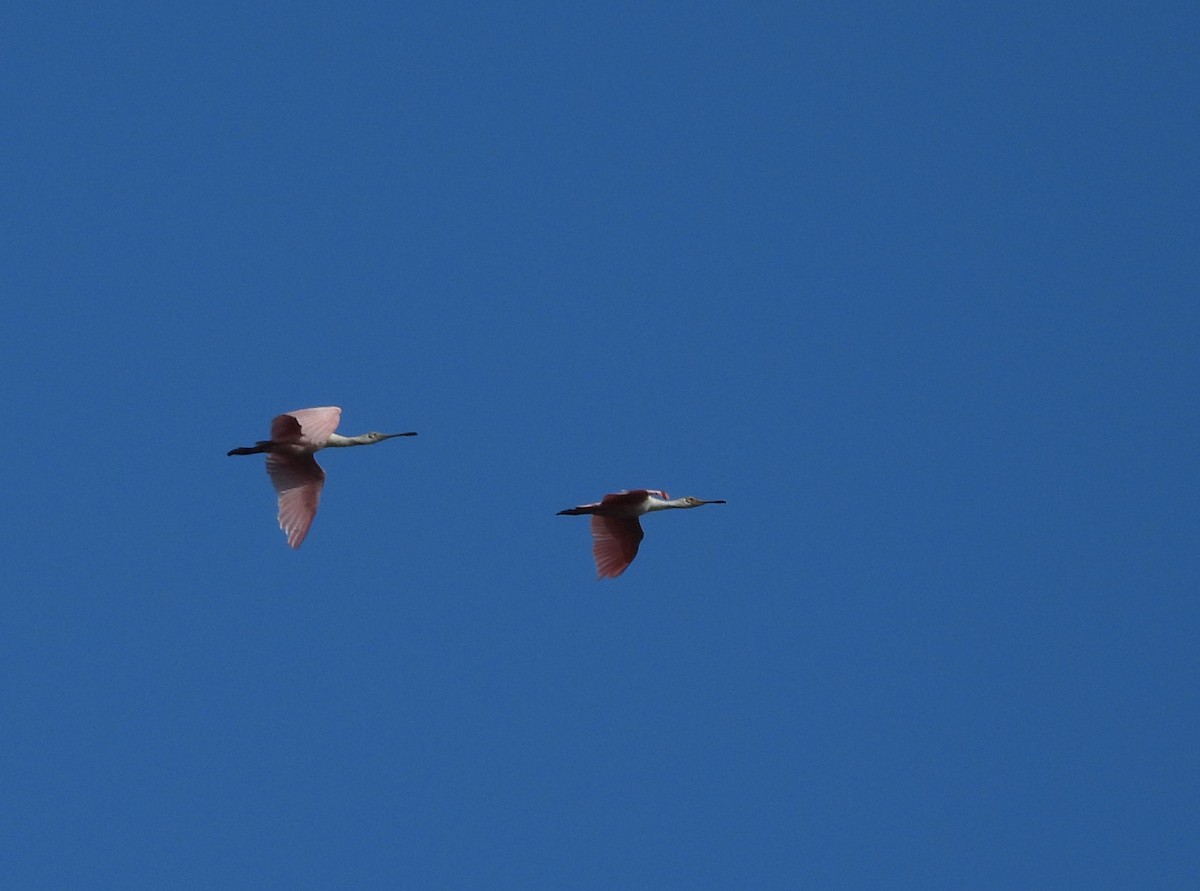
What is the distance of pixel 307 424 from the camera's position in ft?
75.9

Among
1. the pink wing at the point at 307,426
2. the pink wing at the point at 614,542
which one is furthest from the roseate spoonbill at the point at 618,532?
the pink wing at the point at 307,426

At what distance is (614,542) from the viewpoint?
2381cm

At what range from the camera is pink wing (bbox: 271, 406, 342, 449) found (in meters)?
23.1

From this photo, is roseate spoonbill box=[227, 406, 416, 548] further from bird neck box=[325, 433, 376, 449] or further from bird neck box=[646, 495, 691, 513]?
bird neck box=[646, 495, 691, 513]

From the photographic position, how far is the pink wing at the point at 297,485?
23344 millimetres

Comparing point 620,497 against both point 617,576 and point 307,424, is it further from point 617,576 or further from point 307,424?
point 307,424

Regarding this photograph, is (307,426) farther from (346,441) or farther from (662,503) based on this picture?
(662,503)

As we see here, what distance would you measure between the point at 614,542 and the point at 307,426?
11.1 feet

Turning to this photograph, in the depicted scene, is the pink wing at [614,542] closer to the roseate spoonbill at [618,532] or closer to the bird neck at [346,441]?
the roseate spoonbill at [618,532]

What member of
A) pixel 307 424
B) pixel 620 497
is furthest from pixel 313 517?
pixel 620 497

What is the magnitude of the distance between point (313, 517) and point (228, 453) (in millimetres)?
1073

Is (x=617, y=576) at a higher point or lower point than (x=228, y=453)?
lower

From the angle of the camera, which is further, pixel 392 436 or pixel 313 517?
pixel 392 436

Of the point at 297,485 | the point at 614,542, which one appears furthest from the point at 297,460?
the point at 614,542
